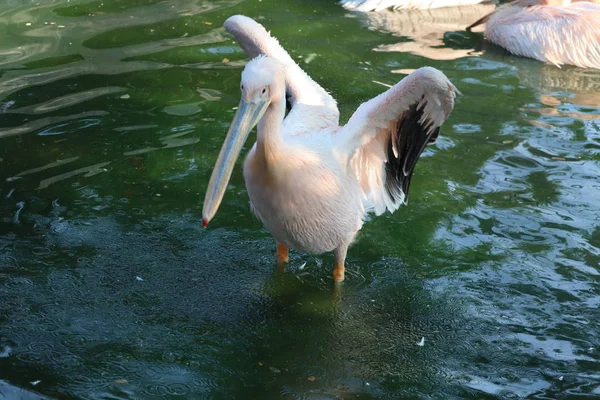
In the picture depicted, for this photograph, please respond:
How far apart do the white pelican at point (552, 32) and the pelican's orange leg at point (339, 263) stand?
348 cm

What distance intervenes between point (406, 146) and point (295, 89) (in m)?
0.77

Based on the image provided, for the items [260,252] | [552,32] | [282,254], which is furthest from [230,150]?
[552,32]

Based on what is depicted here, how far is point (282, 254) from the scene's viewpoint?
3760 mm

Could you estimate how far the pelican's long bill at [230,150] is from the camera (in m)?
2.86

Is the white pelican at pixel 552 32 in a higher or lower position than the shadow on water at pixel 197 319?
A: higher

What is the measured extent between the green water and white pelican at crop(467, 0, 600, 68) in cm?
16

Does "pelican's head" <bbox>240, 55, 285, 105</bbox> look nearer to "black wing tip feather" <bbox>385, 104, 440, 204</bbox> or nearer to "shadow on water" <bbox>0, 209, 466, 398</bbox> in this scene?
"black wing tip feather" <bbox>385, 104, 440, 204</bbox>

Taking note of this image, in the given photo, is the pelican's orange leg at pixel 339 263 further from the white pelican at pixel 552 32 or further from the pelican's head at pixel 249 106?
the white pelican at pixel 552 32

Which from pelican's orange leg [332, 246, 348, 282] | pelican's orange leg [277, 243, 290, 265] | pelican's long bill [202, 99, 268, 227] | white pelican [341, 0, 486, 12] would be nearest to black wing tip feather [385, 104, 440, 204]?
pelican's orange leg [332, 246, 348, 282]

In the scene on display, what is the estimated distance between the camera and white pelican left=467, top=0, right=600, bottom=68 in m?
6.21

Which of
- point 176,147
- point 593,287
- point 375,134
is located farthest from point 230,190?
point 593,287

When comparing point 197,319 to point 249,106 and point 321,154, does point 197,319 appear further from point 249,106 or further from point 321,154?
point 249,106

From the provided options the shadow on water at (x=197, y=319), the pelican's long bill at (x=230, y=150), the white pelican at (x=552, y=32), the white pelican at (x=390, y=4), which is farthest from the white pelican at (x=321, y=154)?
the white pelican at (x=390, y=4)

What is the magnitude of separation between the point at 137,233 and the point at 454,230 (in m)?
1.61
